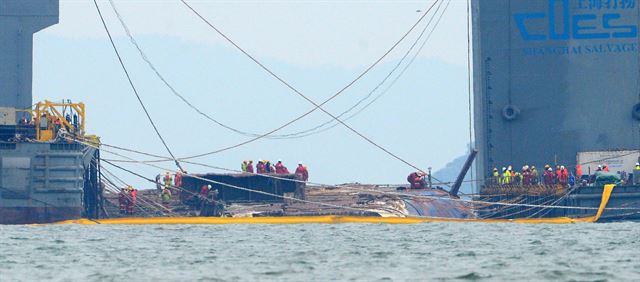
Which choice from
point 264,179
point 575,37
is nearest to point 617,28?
point 575,37

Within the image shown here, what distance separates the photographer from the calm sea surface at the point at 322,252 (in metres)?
41.8

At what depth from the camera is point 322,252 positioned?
48625 millimetres

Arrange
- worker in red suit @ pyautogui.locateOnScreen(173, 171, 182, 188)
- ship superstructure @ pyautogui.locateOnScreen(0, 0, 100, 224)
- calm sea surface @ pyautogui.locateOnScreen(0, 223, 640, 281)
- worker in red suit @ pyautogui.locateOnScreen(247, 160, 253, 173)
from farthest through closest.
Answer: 1. worker in red suit @ pyautogui.locateOnScreen(247, 160, 253, 173)
2. worker in red suit @ pyautogui.locateOnScreen(173, 171, 182, 188)
3. ship superstructure @ pyautogui.locateOnScreen(0, 0, 100, 224)
4. calm sea surface @ pyautogui.locateOnScreen(0, 223, 640, 281)

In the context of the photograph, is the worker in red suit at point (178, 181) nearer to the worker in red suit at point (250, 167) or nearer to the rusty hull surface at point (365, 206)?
the rusty hull surface at point (365, 206)

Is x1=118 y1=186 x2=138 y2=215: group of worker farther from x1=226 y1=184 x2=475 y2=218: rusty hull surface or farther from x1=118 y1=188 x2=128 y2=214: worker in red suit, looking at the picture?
x1=226 y1=184 x2=475 y2=218: rusty hull surface

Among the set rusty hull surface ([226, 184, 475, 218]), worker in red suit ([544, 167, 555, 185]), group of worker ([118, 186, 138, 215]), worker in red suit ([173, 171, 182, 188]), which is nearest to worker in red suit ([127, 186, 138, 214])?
group of worker ([118, 186, 138, 215])

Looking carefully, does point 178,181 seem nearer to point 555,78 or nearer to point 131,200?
point 131,200

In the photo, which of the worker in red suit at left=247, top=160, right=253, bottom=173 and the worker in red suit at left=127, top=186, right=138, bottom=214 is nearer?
the worker in red suit at left=127, top=186, right=138, bottom=214

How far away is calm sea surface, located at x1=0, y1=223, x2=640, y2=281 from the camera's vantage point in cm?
4181

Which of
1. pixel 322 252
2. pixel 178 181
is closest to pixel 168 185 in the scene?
pixel 178 181

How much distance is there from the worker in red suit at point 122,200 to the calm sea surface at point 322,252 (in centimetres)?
248

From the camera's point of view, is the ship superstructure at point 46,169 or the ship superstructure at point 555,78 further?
the ship superstructure at point 555,78

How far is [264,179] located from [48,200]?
29.3 feet

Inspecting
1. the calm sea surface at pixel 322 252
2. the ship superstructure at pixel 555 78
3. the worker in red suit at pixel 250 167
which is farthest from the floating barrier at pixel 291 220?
the worker in red suit at pixel 250 167
